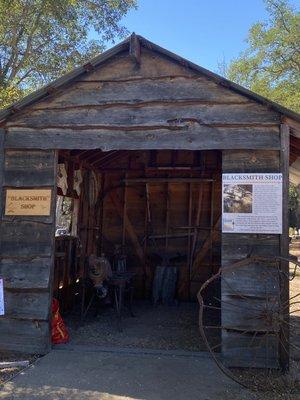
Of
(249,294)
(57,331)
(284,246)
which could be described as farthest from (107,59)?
(57,331)

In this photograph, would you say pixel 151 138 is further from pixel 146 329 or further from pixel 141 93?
pixel 146 329

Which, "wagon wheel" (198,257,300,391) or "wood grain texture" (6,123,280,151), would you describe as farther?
"wood grain texture" (6,123,280,151)

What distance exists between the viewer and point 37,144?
6840 mm

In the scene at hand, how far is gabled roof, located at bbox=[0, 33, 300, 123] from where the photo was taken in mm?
6293

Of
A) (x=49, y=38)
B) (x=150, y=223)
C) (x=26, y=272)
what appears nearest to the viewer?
(x=26, y=272)

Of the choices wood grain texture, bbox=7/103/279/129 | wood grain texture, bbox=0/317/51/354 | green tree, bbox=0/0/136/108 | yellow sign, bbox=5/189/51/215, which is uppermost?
green tree, bbox=0/0/136/108

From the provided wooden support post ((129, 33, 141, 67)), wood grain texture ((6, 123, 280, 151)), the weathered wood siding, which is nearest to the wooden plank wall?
wood grain texture ((6, 123, 280, 151))

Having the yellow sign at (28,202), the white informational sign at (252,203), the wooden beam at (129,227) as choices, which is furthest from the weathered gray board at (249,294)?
the wooden beam at (129,227)

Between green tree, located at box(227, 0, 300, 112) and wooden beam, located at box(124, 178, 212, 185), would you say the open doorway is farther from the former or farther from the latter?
green tree, located at box(227, 0, 300, 112)

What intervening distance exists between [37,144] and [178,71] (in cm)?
228

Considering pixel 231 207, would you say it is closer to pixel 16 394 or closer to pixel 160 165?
pixel 16 394

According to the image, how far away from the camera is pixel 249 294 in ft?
20.3

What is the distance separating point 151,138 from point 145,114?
14.2 inches

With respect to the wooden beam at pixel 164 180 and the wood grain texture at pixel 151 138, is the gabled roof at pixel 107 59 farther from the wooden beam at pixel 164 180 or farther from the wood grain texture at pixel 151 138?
the wooden beam at pixel 164 180
